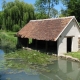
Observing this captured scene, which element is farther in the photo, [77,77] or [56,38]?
[56,38]

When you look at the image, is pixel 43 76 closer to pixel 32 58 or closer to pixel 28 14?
pixel 32 58

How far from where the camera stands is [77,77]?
47.6 ft

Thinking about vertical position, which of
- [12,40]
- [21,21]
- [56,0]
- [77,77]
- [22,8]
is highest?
[56,0]

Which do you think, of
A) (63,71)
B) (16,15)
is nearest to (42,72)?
(63,71)

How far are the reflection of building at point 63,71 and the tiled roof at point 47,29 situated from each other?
144 inches

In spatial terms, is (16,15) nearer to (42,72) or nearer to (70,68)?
(70,68)

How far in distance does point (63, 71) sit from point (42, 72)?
191 centimetres

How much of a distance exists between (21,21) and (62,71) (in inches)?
992

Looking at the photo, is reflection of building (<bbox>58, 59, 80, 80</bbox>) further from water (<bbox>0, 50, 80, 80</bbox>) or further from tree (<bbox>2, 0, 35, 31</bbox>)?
tree (<bbox>2, 0, 35, 31</bbox>)

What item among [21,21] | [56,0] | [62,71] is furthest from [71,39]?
[56,0]

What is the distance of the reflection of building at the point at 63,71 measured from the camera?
14377mm

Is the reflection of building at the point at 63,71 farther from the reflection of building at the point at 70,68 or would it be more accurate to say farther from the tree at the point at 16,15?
the tree at the point at 16,15

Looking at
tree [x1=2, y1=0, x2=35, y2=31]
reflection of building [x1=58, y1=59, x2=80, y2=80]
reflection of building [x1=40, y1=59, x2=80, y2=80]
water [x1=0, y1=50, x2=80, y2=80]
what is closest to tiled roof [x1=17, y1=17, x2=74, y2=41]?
reflection of building [x1=58, y1=59, x2=80, y2=80]

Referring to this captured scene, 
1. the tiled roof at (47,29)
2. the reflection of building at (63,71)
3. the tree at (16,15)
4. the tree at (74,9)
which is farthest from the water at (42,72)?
the tree at (74,9)
